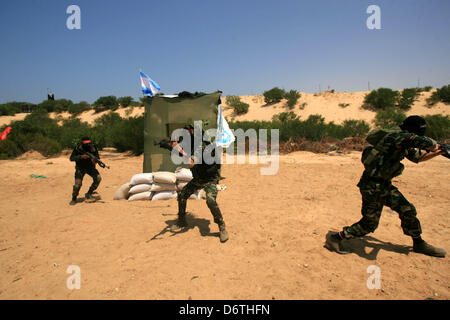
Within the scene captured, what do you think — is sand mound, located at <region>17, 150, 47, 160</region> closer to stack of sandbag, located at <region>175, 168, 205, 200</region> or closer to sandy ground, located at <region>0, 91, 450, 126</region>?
stack of sandbag, located at <region>175, 168, 205, 200</region>

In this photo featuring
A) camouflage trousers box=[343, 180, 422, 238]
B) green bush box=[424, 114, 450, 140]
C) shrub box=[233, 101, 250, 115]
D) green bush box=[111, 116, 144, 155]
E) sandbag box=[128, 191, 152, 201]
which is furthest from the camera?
shrub box=[233, 101, 250, 115]

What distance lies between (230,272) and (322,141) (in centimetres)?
997

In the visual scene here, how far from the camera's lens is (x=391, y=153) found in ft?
8.54

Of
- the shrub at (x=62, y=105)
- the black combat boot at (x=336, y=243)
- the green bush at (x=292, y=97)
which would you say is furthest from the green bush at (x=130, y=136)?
the shrub at (x=62, y=105)

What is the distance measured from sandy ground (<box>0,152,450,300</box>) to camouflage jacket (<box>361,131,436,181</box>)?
1018 mm

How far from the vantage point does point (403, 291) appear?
7.55ft

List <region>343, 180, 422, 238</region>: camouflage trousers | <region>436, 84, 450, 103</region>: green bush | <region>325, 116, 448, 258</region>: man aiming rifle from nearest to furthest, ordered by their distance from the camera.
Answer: <region>325, 116, 448, 258</region>: man aiming rifle → <region>343, 180, 422, 238</region>: camouflage trousers → <region>436, 84, 450, 103</region>: green bush

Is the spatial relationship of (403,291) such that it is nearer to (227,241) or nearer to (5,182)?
(227,241)

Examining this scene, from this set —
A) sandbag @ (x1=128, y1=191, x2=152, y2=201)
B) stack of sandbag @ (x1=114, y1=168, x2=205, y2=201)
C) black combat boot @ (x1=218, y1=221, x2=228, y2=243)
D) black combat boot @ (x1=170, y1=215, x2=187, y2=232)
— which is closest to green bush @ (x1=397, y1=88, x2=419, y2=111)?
stack of sandbag @ (x1=114, y1=168, x2=205, y2=201)

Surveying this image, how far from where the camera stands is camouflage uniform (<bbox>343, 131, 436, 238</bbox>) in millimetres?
2584

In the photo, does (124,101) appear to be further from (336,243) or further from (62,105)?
(336,243)

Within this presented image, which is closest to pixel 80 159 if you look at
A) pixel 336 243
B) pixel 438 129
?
pixel 336 243

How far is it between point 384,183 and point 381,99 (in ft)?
77.4

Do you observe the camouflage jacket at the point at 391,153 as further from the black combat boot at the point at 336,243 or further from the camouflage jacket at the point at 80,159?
the camouflage jacket at the point at 80,159
